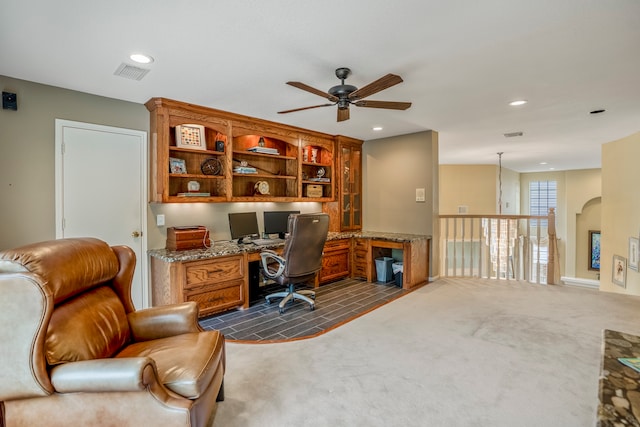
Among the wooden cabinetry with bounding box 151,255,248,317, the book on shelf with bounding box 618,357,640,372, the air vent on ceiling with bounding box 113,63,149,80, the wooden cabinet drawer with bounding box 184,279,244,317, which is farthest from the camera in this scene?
the wooden cabinet drawer with bounding box 184,279,244,317

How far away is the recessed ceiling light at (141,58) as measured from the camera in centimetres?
241

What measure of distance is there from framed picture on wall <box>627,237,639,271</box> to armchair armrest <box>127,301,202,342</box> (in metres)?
6.17

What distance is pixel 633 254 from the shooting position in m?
4.96

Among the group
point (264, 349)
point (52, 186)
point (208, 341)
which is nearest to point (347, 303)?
point (264, 349)

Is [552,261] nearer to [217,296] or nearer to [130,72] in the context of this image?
[217,296]

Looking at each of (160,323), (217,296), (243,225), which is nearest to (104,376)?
(160,323)

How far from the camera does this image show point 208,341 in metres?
1.85

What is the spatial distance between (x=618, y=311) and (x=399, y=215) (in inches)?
112

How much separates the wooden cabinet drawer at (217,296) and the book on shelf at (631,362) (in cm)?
312

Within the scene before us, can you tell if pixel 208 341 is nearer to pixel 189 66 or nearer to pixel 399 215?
pixel 189 66

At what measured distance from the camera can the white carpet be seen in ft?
6.23

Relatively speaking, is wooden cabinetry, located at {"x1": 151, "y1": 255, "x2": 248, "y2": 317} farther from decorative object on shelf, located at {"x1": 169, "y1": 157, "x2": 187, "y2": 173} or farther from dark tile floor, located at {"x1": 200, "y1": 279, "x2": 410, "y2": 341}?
decorative object on shelf, located at {"x1": 169, "y1": 157, "x2": 187, "y2": 173}

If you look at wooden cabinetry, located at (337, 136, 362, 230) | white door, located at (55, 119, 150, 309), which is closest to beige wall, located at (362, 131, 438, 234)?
wooden cabinetry, located at (337, 136, 362, 230)

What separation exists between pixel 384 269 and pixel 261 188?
2.23 meters
